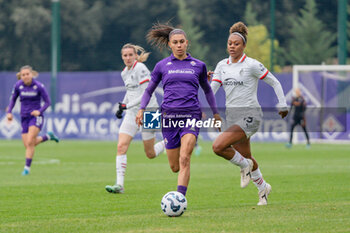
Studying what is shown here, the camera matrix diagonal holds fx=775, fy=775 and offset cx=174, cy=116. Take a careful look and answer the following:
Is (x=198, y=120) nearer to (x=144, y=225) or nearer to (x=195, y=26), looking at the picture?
(x=144, y=225)

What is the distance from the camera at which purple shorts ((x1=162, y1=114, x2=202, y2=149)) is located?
9.56 m

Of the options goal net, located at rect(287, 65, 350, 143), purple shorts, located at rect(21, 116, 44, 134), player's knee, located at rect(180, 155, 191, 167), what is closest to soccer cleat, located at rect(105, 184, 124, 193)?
player's knee, located at rect(180, 155, 191, 167)

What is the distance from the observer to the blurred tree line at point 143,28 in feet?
186

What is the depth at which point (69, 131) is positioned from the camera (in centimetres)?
3403

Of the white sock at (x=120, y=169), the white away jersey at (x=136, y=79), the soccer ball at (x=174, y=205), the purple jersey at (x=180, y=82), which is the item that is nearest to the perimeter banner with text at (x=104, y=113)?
the white away jersey at (x=136, y=79)

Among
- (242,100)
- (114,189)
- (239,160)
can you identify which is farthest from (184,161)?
(114,189)

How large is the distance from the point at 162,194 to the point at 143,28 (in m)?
48.2

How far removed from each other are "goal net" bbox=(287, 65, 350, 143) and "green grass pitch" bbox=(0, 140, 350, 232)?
298 inches

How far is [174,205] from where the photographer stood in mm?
8961

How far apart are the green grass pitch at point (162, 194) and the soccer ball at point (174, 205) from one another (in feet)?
0.32

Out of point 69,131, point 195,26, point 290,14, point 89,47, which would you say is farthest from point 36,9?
point 69,131

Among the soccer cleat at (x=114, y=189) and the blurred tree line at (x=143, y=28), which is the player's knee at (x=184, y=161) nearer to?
the soccer cleat at (x=114, y=189)

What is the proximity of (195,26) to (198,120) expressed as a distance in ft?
179

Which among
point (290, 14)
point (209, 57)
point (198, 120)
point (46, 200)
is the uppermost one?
point (290, 14)
